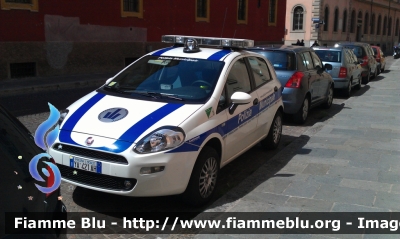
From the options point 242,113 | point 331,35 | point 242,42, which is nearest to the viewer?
point 242,113

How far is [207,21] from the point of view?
899 inches

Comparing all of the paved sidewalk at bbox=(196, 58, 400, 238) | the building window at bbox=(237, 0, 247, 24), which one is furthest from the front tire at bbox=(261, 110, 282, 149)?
the building window at bbox=(237, 0, 247, 24)

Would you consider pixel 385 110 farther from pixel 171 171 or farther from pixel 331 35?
pixel 331 35

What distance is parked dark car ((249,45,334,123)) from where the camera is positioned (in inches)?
355

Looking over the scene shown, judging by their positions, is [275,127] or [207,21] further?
[207,21]

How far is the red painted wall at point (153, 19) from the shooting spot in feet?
45.1

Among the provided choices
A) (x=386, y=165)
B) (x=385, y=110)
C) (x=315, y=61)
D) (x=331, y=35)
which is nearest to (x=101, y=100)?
(x=386, y=165)

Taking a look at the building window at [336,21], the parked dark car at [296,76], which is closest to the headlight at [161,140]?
the parked dark car at [296,76]

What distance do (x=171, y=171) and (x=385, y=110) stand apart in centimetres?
886

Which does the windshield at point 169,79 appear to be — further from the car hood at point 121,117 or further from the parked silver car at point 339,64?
the parked silver car at point 339,64

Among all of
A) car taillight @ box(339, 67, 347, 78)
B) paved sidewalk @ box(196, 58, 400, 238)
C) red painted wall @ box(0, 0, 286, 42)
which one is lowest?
paved sidewalk @ box(196, 58, 400, 238)

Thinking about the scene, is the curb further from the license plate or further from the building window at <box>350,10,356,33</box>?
the building window at <box>350,10,356,33</box>

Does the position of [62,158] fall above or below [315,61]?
below

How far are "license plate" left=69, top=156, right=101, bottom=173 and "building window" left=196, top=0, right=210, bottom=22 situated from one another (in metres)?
18.5
